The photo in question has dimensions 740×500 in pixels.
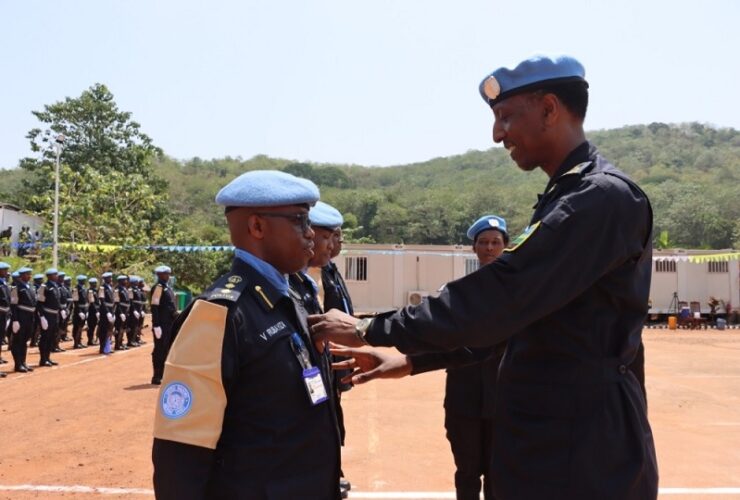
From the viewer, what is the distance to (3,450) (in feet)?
23.7

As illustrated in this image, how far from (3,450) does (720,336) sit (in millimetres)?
26659

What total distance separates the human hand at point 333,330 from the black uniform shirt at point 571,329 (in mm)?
264

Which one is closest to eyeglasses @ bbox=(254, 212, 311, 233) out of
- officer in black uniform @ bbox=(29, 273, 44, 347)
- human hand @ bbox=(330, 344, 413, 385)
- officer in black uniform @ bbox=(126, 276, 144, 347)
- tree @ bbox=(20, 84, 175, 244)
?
human hand @ bbox=(330, 344, 413, 385)

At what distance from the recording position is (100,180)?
107 ft

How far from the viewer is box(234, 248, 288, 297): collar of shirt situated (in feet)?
7.56

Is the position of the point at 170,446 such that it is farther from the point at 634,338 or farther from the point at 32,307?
Answer: the point at 32,307

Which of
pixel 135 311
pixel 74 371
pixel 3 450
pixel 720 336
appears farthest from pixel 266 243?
pixel 720 336

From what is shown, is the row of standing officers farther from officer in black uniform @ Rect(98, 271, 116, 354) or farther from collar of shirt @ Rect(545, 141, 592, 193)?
collar of shirt @ Rect(545, 141, 592, 193)

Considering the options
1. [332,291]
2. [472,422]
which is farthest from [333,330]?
[332,291]

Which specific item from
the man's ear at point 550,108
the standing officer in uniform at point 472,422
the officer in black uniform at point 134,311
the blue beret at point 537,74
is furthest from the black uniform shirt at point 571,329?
the officer in black uniform at point 134,311

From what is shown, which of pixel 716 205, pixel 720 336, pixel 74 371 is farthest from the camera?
pixel 716 205

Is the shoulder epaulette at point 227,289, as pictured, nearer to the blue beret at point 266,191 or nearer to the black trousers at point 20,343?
the blue beret at point 266,191

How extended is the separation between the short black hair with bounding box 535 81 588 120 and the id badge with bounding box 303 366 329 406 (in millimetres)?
1192

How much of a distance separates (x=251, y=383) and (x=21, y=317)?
562 inches
